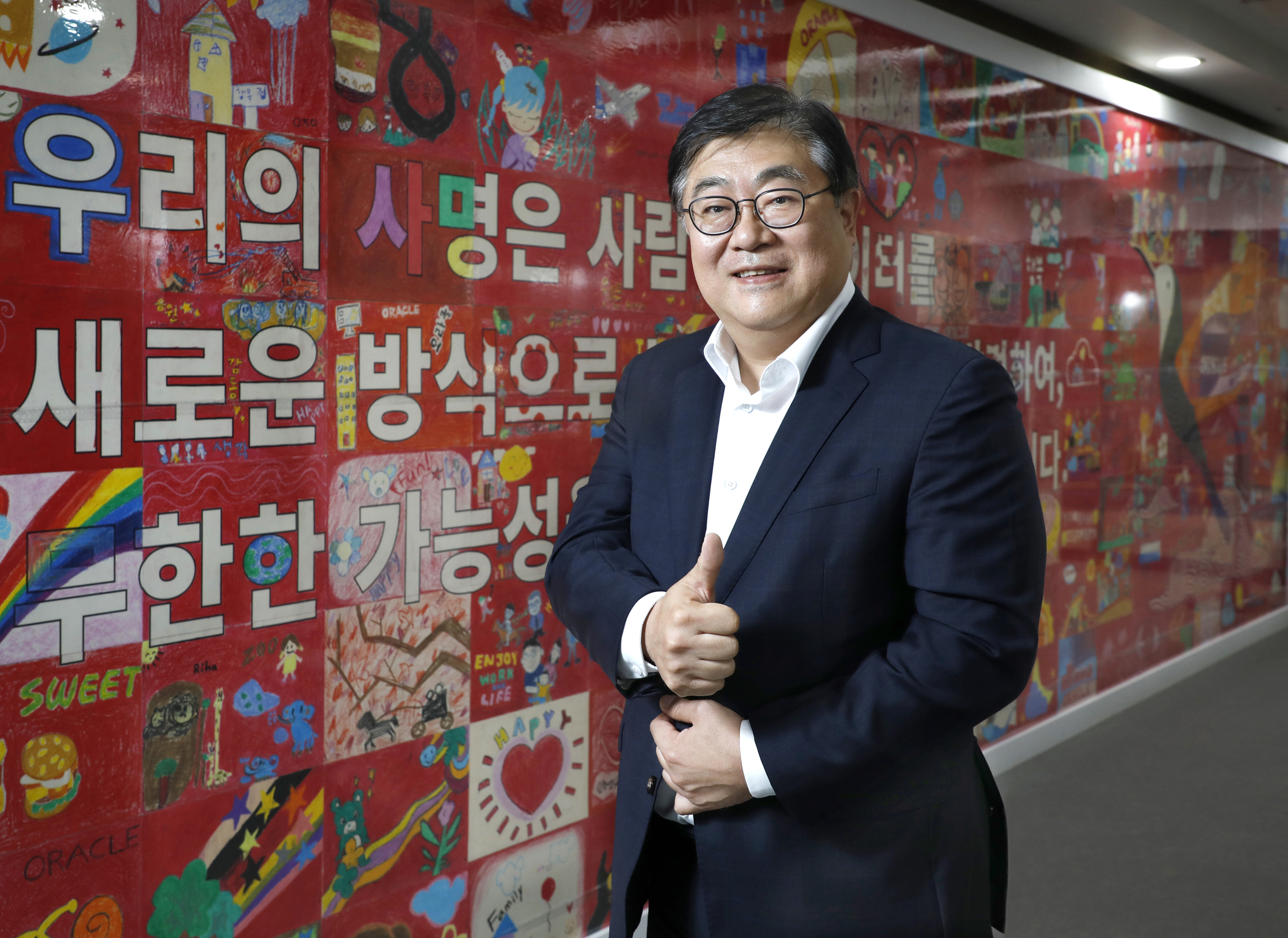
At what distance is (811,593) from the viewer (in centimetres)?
138

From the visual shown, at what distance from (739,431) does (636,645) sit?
1.23 ft

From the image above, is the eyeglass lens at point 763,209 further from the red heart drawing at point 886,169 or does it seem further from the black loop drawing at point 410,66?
the red heart drawing at point 886,169

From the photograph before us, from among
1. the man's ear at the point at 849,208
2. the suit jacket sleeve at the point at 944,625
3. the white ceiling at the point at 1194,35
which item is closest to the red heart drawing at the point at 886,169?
the white ceiling at the point at 1194,35

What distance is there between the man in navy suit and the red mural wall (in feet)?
2.60

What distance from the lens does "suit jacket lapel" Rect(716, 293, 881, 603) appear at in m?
1.39

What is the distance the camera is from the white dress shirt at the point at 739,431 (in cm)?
145

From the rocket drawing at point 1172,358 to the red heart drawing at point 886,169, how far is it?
6.48ft

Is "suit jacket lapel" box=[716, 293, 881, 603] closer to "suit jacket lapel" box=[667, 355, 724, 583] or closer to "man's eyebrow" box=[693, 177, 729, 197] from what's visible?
"suit jacket lapel" box=[667, 355, 724, 583]

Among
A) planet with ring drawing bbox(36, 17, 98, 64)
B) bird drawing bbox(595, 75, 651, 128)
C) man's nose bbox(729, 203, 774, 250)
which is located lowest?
man's nose bbox(729, 203, 774, 250)

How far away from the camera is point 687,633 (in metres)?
1.30

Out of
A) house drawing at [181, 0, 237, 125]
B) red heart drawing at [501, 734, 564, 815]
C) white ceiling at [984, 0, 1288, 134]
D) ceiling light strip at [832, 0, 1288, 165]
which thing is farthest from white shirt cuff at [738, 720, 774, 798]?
white ceiling at [984, 0, 1288, 134]

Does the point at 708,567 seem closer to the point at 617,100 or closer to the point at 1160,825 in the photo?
the point at 617,100

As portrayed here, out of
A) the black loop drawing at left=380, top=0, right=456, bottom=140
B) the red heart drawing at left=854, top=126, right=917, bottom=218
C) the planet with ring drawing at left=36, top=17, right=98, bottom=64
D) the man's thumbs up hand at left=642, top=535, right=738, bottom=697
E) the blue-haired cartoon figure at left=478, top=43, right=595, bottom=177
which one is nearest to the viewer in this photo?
the man's thumbs up hand at left=642, top=535, right=738, bottom=697

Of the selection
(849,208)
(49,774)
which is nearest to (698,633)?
(849,208)
